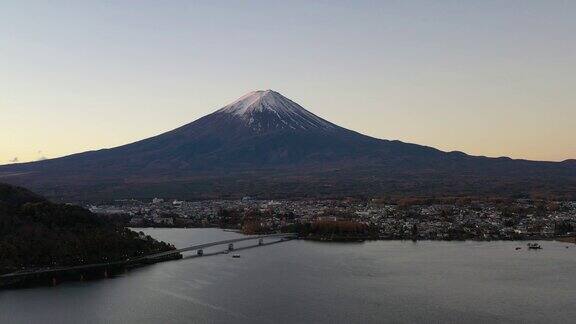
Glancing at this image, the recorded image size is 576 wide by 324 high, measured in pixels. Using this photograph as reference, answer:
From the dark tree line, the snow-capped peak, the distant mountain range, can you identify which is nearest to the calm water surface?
the dark tree line

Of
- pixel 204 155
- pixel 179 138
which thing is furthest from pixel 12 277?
pixel 179 138

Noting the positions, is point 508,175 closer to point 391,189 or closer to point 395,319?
point 391,189

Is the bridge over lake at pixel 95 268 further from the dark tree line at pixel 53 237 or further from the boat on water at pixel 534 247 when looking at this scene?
the boat on water at pixel 534 247

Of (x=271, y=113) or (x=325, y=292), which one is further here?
(x=271, y=113)

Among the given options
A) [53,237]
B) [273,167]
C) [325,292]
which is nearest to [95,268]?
[53,237]

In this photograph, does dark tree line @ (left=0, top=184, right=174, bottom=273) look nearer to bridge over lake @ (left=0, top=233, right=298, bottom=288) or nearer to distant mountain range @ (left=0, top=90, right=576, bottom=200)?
bridge over lake @ (left=0, top=233, right=298, bottom=288)

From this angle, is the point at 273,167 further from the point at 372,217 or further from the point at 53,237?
the point at 53,237

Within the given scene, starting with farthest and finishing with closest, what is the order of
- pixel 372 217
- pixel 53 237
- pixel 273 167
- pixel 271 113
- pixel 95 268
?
1. pixel 271 113
2. pixel 273 167
3. pixel 372 217
4. pixel 53 237
5. pixel 95 268
